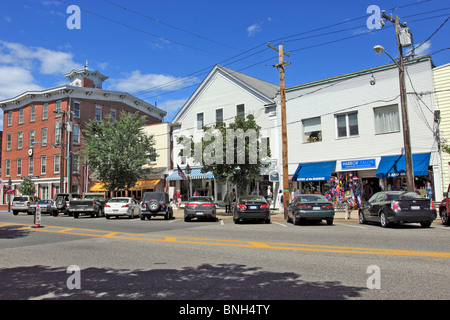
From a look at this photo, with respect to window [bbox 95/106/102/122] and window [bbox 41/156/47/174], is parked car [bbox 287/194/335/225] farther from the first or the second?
window [bbox 41/156/47/174]

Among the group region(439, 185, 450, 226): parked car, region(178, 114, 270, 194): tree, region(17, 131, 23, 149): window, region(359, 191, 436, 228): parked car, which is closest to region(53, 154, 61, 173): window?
region(17, 131, 23, 149): window

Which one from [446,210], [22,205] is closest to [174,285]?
[446,210]

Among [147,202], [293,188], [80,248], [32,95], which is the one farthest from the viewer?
[32,95]

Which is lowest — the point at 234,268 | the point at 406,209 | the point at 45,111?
the point at 234,268

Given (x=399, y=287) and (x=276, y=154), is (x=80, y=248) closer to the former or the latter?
(x=399, y=287)

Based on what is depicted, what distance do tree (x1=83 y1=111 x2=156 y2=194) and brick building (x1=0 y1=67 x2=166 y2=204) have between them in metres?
10.6

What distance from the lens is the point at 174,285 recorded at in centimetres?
579

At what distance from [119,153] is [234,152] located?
40.9ft

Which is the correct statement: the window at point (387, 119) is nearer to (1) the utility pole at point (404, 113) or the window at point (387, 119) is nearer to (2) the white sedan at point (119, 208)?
(1) the utility pole at point (404, 113)

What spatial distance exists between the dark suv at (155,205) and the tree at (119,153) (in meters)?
9.19

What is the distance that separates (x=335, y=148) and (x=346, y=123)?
1.89 m

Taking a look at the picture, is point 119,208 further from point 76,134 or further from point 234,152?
point 76,134
